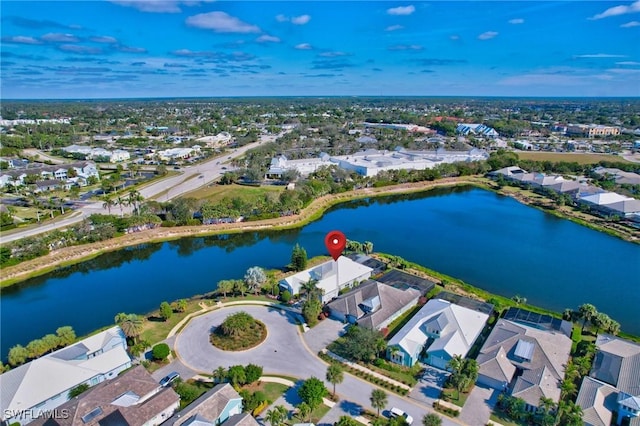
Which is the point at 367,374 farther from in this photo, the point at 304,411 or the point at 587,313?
the point at 587,313

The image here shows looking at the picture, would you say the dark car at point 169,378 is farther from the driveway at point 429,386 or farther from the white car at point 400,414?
the driveway at point 429,386

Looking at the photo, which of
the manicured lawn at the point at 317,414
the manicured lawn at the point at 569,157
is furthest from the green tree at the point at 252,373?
the manicured lawn at the point at 569,157

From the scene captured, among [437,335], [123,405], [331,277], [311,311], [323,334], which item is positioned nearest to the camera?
[123,405]

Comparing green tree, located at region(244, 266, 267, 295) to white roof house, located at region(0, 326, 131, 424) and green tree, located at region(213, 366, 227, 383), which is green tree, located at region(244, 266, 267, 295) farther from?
white roof house, located at region(0, 326, 131, 424)

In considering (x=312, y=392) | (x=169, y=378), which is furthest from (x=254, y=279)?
(x=312, y=392)

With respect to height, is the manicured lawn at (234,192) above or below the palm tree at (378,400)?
above

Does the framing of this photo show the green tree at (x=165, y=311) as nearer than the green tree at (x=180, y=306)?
Yes
